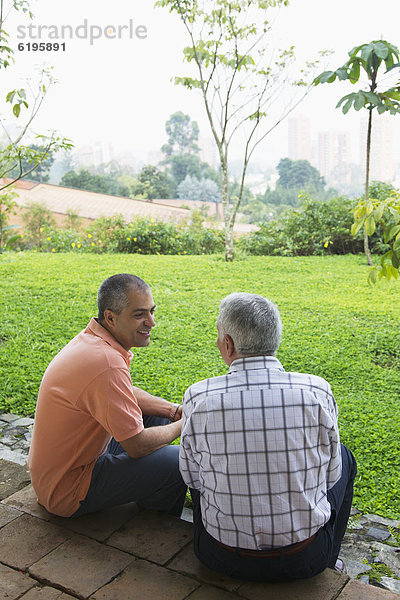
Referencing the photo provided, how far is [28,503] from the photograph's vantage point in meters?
2.03

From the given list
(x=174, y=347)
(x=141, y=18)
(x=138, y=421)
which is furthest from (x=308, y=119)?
(x=138, y=421)

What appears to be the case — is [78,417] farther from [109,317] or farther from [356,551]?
[356,551]

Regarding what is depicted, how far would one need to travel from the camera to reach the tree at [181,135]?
33.9 meters

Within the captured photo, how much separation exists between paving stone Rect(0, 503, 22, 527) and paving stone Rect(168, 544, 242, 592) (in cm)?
59

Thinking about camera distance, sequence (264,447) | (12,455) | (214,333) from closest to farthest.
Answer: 1. (264,447)
2. (12,455)
3. (214,333)

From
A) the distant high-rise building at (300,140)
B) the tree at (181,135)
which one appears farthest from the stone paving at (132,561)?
the distant high-rise building at (300,140)

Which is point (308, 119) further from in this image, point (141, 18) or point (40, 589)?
point (40, 589)

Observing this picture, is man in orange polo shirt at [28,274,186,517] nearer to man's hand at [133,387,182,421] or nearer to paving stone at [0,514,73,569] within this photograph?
paving stone at [0,514,73,569]

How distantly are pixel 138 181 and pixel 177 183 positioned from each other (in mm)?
5146

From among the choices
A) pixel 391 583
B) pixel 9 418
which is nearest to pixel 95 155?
pixel 9 418

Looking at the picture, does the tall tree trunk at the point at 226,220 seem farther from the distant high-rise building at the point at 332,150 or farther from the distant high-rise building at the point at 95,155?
the distant high-rise building at the point at 332,150

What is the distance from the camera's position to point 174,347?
4340mm

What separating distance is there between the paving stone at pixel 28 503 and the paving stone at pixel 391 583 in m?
1.11

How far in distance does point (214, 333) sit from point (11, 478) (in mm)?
2548
